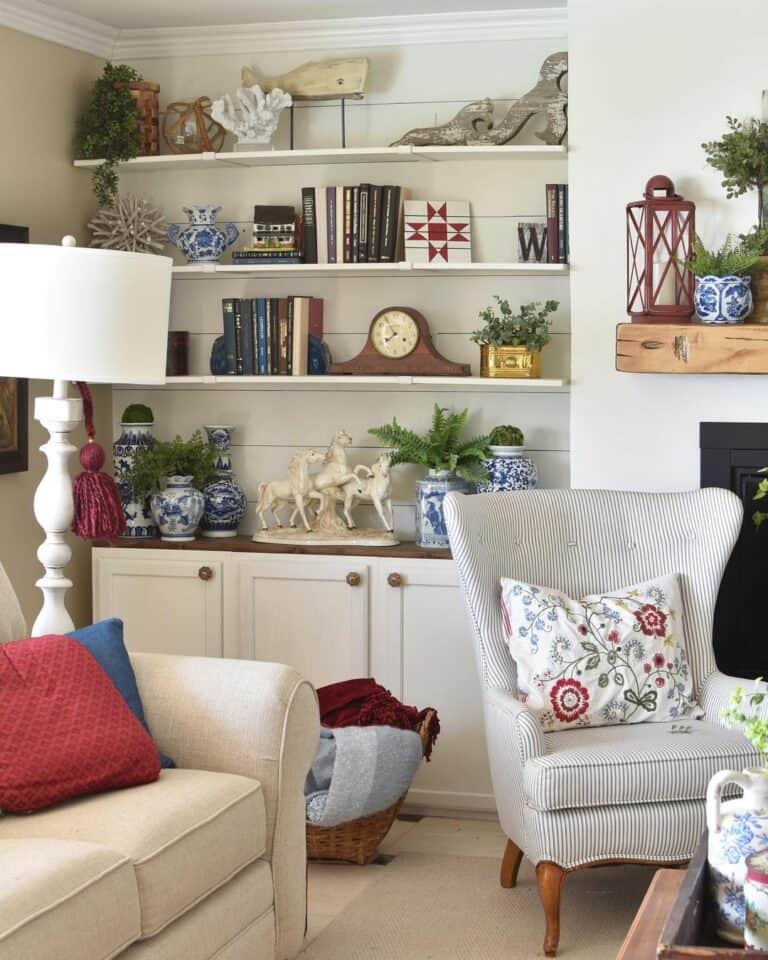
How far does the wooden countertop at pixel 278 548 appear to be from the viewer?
13.9 ft

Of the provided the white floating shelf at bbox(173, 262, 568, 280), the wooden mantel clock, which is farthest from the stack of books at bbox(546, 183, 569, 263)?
the wooden mantel clock

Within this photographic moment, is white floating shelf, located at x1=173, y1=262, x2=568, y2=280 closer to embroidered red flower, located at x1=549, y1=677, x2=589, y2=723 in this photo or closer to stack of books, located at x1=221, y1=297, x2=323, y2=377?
stack of books, located at x1=221, y1=297, x2=323, y2=377

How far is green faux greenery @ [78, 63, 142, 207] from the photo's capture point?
4.46 metres

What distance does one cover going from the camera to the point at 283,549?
433 cm

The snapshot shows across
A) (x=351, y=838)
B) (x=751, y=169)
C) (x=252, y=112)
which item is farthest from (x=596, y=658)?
(x=252, y=112)

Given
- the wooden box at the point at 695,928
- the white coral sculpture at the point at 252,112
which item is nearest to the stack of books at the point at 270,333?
the white coral sculpture at the point at 252,112

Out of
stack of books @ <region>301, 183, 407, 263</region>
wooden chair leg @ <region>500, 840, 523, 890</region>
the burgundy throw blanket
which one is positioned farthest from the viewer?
stack of books @ <region>301, 183, 407, 263</region>

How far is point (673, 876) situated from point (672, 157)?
223cm

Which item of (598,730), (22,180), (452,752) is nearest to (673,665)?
(598,730)

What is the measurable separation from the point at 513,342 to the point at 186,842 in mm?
2129

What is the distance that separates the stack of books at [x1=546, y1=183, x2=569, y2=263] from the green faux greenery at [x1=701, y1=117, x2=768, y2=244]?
1.59ft

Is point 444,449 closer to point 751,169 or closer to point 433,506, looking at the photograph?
point 433,506

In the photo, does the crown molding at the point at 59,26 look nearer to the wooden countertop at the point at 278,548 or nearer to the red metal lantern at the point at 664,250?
the wooden countertop at the point at 278,548

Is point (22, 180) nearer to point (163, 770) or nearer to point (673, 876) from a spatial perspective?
point (163, 770)
